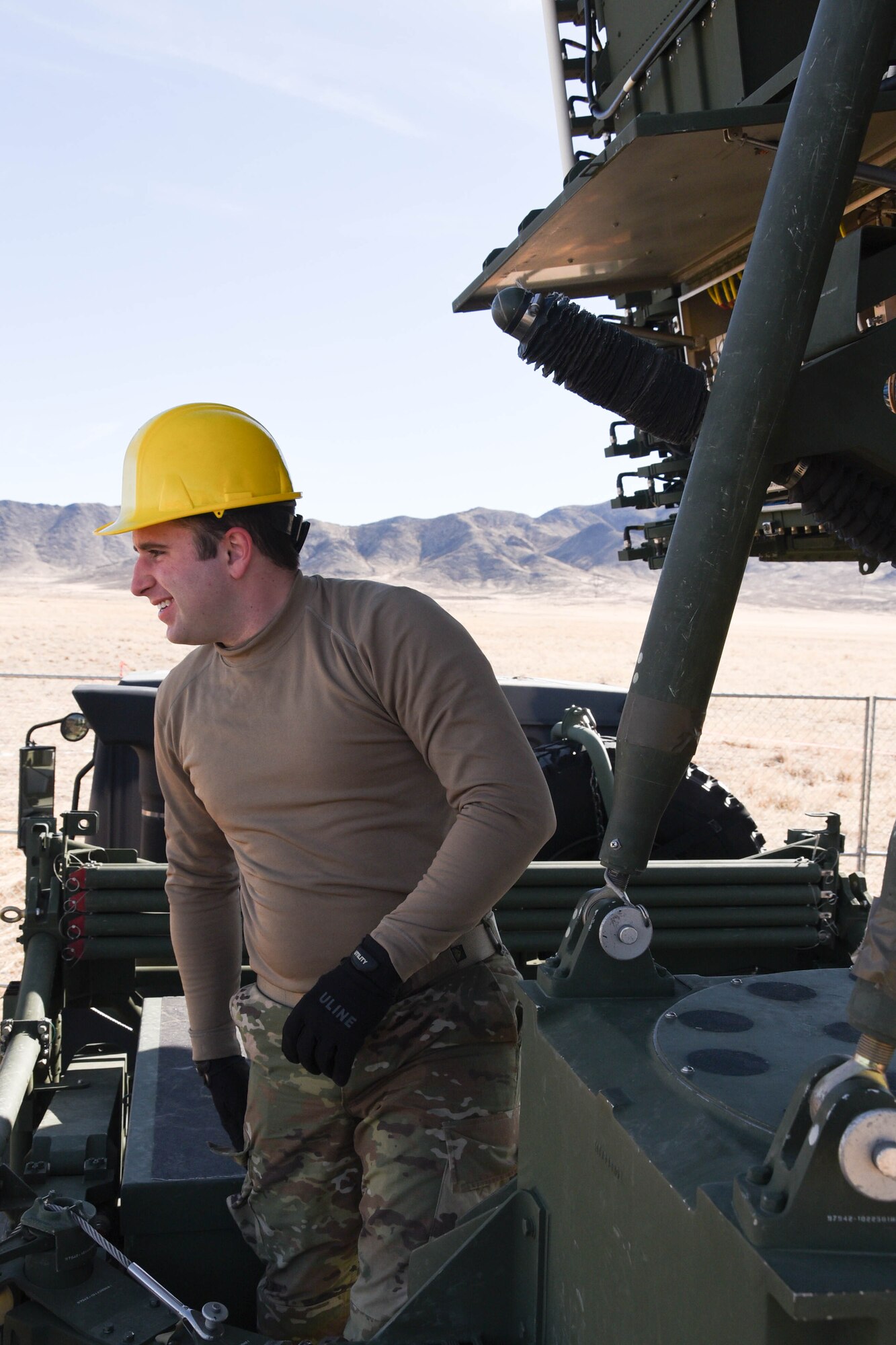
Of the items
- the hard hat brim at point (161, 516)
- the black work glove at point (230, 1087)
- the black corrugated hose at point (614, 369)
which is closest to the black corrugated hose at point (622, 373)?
the black corrugated hose at point (614, 369)

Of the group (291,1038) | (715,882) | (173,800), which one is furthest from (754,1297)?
(715,882)

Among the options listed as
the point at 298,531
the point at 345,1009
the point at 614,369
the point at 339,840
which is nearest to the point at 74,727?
the point at 298,531

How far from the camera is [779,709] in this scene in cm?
3031

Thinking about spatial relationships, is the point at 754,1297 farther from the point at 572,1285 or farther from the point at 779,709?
the point at 779,709

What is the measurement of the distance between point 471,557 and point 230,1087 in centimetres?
13389

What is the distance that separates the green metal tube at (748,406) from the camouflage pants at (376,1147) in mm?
678

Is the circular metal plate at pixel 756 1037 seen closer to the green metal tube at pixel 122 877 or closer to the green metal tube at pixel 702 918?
the green metal tube at pixel 702 918

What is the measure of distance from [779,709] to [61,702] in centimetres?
1666

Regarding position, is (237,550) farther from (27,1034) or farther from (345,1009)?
(27,1034)

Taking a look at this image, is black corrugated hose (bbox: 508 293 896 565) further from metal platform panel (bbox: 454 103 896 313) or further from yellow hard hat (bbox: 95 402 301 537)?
metal platform panel (bbox: 454 103 896 313)

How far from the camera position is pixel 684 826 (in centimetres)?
509

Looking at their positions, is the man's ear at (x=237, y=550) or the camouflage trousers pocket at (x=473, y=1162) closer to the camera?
the camouflage trousers pocket at (x=473, y=1162)

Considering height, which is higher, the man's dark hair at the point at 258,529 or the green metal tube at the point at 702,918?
the man's dark hair at the point at 258,529

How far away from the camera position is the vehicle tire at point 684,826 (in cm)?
490
